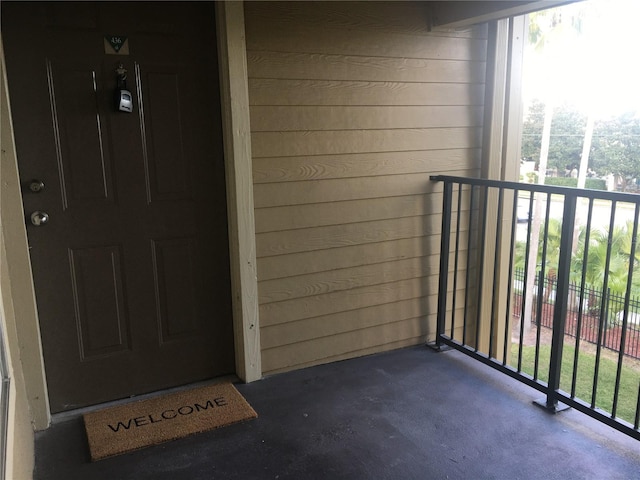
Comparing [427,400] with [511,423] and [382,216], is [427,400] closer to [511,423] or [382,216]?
[511,423]

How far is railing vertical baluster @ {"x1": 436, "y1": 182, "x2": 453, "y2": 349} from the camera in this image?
2.99 m

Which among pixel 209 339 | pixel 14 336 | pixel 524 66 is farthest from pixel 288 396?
pixel 524 66

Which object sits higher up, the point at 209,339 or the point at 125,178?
the point at 125,178

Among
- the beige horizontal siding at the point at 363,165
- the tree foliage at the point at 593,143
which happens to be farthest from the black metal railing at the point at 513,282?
A: the tree foliage at the point at 593,143

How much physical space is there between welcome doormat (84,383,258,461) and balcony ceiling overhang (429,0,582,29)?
7.47ft

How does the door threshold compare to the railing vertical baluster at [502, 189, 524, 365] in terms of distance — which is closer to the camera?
the door threshold

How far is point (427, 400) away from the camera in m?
2.49

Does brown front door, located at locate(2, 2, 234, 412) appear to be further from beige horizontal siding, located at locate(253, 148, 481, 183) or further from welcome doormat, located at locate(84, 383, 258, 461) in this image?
beige horizontal siding, located at locate(253, 148, 481, 183)

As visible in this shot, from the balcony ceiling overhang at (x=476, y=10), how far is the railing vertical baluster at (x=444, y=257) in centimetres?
88

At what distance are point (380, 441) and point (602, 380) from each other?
448cm

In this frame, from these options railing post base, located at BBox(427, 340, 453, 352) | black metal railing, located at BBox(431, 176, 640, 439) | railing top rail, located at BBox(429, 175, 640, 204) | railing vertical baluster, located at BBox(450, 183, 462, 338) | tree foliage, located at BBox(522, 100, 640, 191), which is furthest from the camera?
tree foliage, located at BBox(522, 100, 640, 191)

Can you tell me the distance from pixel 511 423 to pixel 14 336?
2186 millimetres

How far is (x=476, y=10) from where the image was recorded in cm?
261

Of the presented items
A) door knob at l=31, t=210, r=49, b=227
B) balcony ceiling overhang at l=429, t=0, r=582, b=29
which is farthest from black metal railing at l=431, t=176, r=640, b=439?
door knob at l=31, t=210, r=49, b=227
